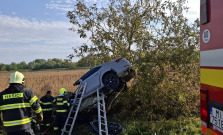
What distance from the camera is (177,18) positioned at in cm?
747

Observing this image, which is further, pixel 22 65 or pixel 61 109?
pixel 22 65

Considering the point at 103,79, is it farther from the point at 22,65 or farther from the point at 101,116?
the point at 22,65

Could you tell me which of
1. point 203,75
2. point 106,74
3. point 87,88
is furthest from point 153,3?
point 203,75

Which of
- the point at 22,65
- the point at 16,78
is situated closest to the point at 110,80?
the point at 16,78

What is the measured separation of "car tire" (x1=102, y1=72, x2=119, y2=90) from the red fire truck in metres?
4.04

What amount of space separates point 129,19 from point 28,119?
17.2 feet

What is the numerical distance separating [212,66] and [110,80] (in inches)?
→ 173

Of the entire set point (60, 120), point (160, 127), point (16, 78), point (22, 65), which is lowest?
point (160, 127)

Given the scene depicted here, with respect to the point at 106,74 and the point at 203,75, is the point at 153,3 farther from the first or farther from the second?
the point at 203,75

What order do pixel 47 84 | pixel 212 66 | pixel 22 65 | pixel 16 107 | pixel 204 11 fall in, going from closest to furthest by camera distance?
pixel 212 66 < pixel 204 11 < pixel 16 107 < pixel 47 84 < pixel 22 65

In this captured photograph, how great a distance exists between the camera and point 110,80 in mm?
6676

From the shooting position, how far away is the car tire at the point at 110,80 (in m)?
6.61

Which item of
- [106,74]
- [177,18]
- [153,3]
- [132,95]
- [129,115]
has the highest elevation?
[153,3]

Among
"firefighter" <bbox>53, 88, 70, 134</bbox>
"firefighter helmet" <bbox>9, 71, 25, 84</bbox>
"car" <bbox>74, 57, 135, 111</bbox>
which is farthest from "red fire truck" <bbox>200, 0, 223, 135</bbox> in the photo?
"firefighter" <bbox>53, 88, 70, 134</bbox>
